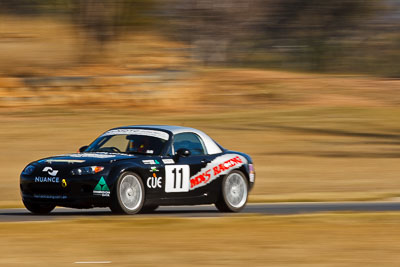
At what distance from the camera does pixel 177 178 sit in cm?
1380

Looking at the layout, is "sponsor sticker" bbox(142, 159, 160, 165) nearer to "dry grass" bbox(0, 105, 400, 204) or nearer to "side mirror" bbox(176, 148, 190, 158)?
"side mirror" bbox(176, 148, 190, 158)

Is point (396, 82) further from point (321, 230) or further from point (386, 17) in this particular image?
point (321, 230)

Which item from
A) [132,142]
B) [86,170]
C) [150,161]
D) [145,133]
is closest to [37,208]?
[86,170]

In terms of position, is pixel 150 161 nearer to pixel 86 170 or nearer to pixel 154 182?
pixel 154 182

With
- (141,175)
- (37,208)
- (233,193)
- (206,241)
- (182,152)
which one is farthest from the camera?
(233,193)

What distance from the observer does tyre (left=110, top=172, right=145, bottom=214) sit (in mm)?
12711

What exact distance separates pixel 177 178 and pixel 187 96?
31.1 metres

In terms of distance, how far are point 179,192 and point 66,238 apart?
3.53m

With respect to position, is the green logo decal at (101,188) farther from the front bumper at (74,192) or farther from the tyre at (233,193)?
the tyre at (233,193)

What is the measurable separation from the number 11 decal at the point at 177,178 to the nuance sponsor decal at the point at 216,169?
143 millimetres

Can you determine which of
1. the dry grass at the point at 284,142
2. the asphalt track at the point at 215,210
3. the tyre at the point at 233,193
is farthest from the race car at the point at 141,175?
the dry grass at the point at 284,142

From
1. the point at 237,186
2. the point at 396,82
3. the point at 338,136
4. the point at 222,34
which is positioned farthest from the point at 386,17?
the point at 237,186

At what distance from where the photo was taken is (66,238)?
1055 cm

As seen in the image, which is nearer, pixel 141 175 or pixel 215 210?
pixel 141 175
